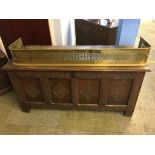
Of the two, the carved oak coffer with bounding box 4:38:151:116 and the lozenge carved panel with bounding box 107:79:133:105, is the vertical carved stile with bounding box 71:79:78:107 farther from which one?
the lozenge carved panel with bounding box 107:79:133:105

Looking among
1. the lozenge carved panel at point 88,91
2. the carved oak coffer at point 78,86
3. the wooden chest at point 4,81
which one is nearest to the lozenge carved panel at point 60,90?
the carved oak coffer at point 78,86

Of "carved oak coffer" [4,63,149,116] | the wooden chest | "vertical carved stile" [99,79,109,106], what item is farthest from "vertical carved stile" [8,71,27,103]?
"vertical carved stile" [99,79,109,106]

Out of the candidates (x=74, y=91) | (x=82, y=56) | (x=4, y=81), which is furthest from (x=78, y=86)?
(x=4, y=81)

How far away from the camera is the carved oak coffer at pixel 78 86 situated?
139 cm

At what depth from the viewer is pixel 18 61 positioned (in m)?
1.43

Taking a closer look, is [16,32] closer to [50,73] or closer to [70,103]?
[50,73]

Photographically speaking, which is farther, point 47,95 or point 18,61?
point 47,95

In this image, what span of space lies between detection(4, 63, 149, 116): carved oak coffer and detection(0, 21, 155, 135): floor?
0.14 m

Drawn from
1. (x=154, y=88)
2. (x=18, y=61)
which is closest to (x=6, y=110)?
(x=18, y=61)

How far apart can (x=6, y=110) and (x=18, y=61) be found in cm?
84

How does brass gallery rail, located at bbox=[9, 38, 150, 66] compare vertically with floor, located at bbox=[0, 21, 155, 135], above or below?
above

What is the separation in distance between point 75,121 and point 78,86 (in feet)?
1.58

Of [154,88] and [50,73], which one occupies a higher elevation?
[50,73]

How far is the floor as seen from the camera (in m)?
1.64
